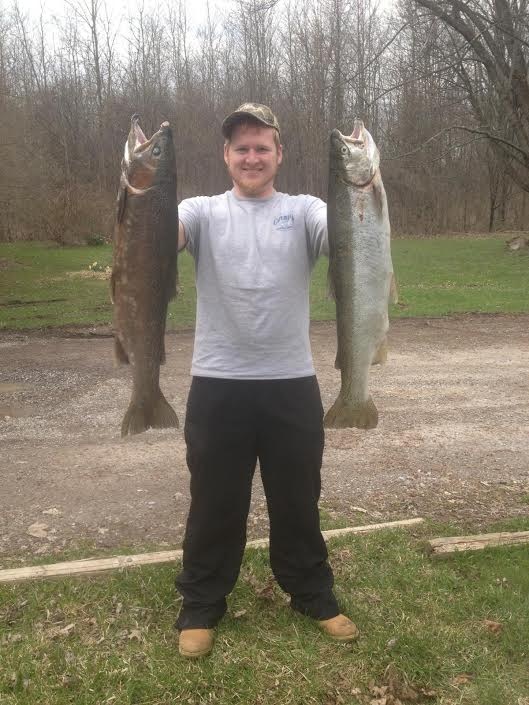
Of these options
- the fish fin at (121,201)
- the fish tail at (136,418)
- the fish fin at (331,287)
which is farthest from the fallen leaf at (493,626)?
the fish fin at (121,201)

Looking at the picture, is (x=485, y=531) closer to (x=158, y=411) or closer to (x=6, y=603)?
(x=158, y=411)

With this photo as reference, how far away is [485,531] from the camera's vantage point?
462 centimetres

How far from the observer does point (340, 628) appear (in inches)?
137

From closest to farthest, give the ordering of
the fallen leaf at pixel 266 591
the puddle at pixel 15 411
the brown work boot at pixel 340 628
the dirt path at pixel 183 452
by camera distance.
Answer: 1. the brown work boot at pixel 340 628
2. the fallen leaf at pixel 266 591
3. the dirt path at pixel 183 452
4. the puddle at pixel 15 411

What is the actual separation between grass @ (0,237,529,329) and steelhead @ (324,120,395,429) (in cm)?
858

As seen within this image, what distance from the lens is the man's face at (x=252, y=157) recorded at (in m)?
3.06

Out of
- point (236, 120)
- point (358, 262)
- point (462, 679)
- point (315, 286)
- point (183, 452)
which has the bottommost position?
point (462, 679)

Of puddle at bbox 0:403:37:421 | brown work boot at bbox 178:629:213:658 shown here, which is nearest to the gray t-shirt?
brown work boot at bbox 178:629:213:658

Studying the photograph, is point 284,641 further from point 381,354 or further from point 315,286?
point 315,286

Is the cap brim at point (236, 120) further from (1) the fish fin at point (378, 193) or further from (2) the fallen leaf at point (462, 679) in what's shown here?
(2) the fallen leaf at point (462, 679)

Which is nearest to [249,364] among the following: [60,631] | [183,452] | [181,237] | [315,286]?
[181,237]

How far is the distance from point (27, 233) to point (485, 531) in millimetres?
31634

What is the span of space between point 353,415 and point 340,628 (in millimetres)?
1137

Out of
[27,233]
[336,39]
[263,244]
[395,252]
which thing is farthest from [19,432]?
[336,39]
